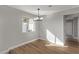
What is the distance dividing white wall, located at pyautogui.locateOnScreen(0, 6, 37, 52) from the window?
23 cm

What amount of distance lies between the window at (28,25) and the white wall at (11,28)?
23 cm

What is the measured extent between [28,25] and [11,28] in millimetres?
1340

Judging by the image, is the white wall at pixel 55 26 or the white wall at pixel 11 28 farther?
the white wall at pixel 55 26

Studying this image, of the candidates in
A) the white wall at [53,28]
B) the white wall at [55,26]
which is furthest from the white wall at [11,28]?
the white wall at [55,26]

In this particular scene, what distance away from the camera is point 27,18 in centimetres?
612

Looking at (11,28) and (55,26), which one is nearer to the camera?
(11,28)

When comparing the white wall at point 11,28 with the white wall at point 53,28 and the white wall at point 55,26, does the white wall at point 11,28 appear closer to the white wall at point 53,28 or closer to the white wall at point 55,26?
the white wall at point 53,28

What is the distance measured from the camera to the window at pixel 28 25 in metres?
5.93

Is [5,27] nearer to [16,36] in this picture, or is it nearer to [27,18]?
[16,36]

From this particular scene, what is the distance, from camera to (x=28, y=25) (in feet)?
19.7

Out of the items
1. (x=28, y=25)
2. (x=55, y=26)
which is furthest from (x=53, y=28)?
(x=28, y=25)

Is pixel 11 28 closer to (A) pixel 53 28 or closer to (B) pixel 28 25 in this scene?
(B) pixel 28 25

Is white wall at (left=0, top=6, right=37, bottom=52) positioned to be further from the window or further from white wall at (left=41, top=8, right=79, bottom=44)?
white wall at (left=41, top=8, right=79, bottom=44)
